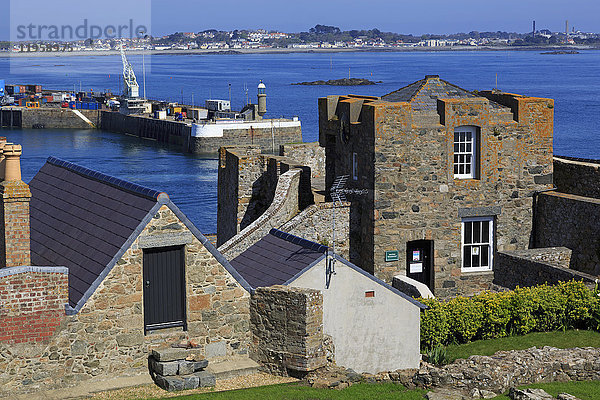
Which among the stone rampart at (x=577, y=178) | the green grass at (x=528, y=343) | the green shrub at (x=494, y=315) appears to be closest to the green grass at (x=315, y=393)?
the green grass at (x=528, y=343)

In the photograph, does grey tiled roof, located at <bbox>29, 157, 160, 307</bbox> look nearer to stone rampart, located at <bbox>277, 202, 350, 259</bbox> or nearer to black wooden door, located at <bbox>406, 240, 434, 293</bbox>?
stone rampart, located at <bbox>277, 202, 350, 259</bbox>

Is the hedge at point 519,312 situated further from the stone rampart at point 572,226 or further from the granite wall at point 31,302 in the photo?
the granite wall at point 31,302

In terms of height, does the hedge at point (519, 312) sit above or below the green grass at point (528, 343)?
above

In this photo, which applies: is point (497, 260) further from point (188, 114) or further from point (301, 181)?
point (188, 114)

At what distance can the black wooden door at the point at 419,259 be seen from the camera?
26906 mm

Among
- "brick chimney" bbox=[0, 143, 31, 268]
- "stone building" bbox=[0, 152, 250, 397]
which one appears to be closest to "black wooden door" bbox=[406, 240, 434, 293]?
"stone building" bbox=[0, 152, 250, 397]

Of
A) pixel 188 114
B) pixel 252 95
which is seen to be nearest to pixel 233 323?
pixel 188 114

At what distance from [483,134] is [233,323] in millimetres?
12279

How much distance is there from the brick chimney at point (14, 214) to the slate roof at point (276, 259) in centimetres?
432

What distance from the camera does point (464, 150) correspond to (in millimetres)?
27141

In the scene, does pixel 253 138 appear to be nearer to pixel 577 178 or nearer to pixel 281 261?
pixel 577 178

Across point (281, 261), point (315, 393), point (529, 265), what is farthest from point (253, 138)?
point (315, 393)

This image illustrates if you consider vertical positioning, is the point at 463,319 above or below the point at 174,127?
below

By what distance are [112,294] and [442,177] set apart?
12.9 metres
